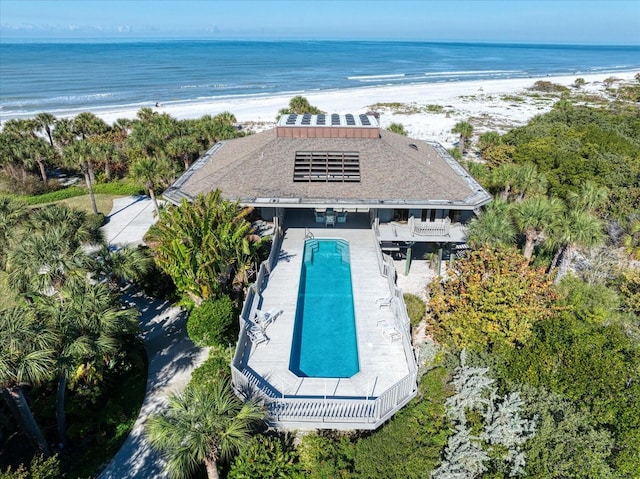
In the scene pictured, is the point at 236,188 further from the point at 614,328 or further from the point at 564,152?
the point at 564,152

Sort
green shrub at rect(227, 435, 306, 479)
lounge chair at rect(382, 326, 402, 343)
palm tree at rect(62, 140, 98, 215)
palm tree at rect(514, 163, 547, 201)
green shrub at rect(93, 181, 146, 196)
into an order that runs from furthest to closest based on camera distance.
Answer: green shrub at rect(93, 181, 146, 196) → palm tree at rect(62, 140, 98, 215) → palm tree at rect(514, 163, 547, 201) → lounge chair at rect(382, 326, 402, 343) → green shrub at rect(227, 435, 306, 479)

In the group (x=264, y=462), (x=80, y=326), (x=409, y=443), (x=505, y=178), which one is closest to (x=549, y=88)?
(x=505, y=178)

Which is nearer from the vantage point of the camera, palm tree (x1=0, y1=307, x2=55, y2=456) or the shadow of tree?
palm tree (x1=0, y1=307, x2=55, y2=456)

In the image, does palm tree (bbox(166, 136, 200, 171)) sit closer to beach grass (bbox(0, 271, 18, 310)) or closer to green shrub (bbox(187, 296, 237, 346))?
beach grass (bbox(0, 271, 18, 310))

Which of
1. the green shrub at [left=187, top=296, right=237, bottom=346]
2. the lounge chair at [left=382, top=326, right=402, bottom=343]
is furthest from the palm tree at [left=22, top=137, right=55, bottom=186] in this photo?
the lounge chair at [left=382, top=326, right=402, bottom=343]

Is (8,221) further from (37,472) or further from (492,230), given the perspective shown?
(492,230)

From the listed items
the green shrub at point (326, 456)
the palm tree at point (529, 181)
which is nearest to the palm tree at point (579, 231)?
the palm tree at point (529, 181)

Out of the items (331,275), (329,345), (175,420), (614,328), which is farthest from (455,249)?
(175,420)
